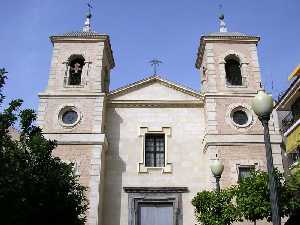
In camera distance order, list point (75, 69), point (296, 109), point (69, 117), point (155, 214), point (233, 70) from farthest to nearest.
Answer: point (233, 70), point (75, 69), point (69, 117), point (296, 109), point (155, 214)

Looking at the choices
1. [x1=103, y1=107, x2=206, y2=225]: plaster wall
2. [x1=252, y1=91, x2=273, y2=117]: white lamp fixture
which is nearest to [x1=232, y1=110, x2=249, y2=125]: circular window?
[x1=103, y1=107, x2=206, y2=225]: plaster wall

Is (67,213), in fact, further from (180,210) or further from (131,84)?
(131,84)

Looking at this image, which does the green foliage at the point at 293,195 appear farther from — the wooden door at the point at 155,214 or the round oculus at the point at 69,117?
the round oculus at the point at 69,117

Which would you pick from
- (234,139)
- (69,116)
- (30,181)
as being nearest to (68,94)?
(69,116)

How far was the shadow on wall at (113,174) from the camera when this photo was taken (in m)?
20.1

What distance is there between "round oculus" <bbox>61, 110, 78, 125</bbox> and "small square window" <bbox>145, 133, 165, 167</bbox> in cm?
365

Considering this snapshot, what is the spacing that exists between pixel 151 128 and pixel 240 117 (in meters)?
4.41

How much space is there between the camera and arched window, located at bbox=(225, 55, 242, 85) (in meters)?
22.9

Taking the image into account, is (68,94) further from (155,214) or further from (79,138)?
(155,214)

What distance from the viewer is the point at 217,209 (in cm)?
1316

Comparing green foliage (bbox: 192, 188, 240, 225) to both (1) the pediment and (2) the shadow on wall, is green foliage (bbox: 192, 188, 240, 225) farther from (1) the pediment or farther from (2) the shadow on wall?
(1) the pediment

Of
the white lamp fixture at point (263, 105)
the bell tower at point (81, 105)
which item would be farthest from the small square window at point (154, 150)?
the white lamp fixture at point (263, 105)

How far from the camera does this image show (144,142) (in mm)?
21594

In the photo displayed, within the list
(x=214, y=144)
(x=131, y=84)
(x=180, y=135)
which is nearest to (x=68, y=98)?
(x=131, y=84)
